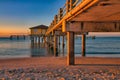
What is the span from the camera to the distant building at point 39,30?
50344mm

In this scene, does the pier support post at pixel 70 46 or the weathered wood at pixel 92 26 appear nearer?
the weathered wood at pixel 92 26

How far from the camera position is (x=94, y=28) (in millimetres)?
13000

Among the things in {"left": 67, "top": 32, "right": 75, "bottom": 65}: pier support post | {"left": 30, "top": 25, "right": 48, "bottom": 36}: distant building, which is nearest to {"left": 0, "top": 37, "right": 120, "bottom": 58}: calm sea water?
{"left": 30, "top": 25, "right": 48, "bottom": 36}: distant building

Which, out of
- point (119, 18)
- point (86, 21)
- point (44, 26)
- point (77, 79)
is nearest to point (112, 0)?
point (77, 79)

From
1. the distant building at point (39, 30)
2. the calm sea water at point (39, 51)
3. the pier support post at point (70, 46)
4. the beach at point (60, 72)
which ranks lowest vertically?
the calm sea water at point (39, 51)

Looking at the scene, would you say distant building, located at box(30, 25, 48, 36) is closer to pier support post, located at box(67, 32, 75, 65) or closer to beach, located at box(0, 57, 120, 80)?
pier support post, located at box(67, 32, 75, 65)

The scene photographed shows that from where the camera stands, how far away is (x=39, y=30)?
50719mm

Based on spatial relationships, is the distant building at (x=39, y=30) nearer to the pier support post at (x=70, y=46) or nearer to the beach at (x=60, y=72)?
the pier support post at (x=70, y=46)

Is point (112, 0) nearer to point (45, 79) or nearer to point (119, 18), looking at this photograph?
point (45, 79)

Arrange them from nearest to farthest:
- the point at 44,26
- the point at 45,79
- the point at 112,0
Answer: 1. the point at 112,0
2. the point at 45,79
3. the point at 44,26

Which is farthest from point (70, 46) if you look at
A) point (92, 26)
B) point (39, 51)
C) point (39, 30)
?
point (39, 30)

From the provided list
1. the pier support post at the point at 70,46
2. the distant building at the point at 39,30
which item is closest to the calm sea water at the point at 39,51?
the distant building at the point at 39,30

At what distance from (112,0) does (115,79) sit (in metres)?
3.11

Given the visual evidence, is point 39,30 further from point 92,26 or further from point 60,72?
point 60,72
